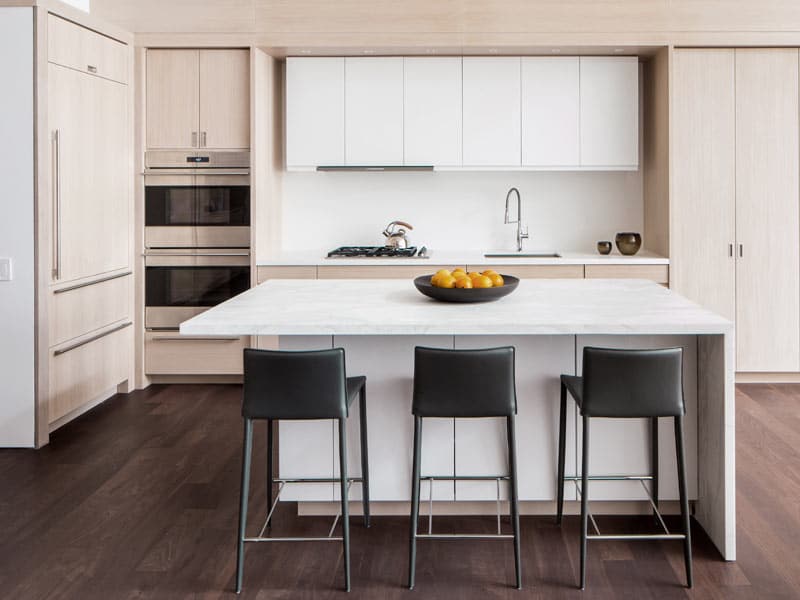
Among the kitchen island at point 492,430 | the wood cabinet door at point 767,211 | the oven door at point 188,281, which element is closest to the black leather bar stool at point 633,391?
the kitchen island at point 492,430

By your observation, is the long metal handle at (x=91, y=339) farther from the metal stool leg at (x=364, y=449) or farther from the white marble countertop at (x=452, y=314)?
the metal stool leg at (x=364, y=449)

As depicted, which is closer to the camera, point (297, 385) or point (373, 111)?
point (297, 385)

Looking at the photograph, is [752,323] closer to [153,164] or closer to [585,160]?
[585,160]

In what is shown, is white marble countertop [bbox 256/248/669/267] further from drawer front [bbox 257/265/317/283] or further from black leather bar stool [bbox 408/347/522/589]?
black leather bar stool [bbox 408/347/522/589]

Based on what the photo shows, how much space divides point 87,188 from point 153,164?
728 millimetres

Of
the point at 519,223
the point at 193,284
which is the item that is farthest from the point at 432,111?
the point at 193,284

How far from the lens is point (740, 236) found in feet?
17.2

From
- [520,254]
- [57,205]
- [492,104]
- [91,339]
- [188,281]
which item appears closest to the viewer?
[57,205]

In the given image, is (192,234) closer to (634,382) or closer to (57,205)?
(57,205)

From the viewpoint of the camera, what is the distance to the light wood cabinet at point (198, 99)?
204 inches

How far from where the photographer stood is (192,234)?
5.23 metres

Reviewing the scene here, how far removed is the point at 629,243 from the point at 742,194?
2.63ft

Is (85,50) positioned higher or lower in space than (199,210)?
higher

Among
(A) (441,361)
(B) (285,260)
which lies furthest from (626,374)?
(B) (285,260)
